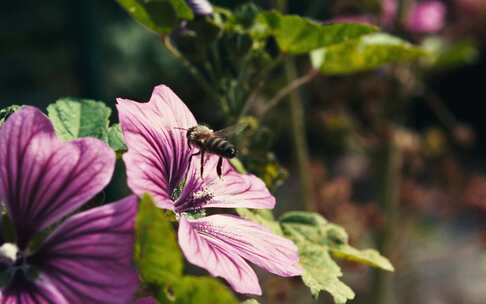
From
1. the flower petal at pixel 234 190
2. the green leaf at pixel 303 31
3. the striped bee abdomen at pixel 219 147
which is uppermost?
the green leaf at pixel 303 31

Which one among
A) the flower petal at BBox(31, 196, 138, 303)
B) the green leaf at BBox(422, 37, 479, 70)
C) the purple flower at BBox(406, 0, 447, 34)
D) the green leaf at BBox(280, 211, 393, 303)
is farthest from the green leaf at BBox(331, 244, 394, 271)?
the purple flower at BBox(406, 0, 447, 34)

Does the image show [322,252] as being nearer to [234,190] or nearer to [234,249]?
[234,190]

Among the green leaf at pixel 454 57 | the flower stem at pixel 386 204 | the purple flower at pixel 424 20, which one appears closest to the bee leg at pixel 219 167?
the green leaf at pixel 454 57

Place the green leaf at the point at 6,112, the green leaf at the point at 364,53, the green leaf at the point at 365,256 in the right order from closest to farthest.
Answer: the green leaf at the point at 6,112 < the green leaf at the point at 365,256 < the green leaf at the point at 364,53

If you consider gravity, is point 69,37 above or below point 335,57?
above

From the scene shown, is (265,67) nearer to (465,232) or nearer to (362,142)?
(362,142)

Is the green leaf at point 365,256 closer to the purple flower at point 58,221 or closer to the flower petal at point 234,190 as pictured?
the flower petal at point 234,190

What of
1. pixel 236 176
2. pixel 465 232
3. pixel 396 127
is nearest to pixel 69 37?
pixel 465 232
